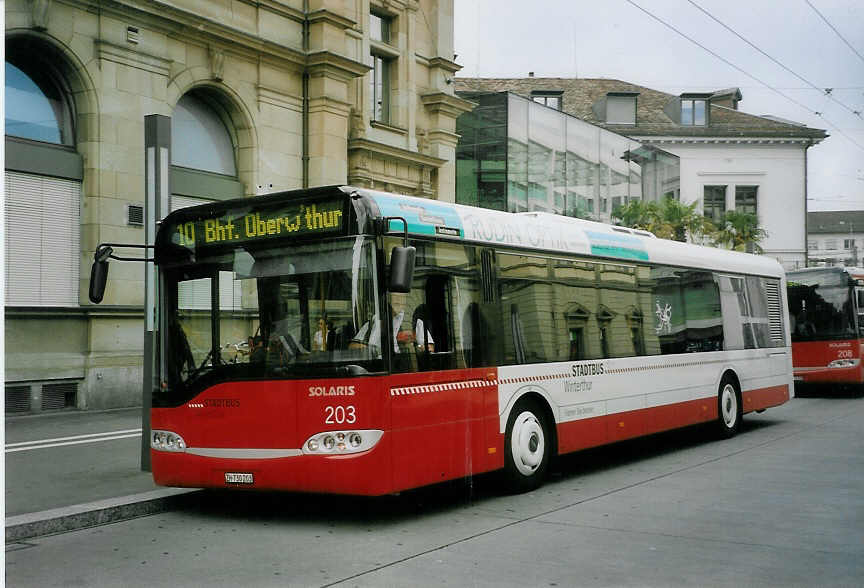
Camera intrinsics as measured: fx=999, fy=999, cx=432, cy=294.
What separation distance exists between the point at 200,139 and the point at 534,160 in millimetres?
20815

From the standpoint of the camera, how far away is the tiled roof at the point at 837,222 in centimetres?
13200

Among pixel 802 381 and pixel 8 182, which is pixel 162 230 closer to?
pixel 8 182

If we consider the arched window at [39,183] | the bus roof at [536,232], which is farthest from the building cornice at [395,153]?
the bus roof at [536,232]

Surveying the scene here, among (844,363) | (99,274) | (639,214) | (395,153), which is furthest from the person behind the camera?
(639,214)

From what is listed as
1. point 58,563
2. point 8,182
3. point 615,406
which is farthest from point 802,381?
point 58,563

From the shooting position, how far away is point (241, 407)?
818 centimetres

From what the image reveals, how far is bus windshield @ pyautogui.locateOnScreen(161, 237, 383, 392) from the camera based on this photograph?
311 inches

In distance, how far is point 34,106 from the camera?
16719mm

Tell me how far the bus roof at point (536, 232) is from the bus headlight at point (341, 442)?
168 centimetres

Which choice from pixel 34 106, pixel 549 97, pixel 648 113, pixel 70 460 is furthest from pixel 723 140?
pixel 70 460

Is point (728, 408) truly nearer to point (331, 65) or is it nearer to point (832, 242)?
point (331, 65)

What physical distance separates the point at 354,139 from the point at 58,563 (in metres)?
17.7

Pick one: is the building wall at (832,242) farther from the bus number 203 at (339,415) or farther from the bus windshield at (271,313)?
the bus number 203 at (339,415)

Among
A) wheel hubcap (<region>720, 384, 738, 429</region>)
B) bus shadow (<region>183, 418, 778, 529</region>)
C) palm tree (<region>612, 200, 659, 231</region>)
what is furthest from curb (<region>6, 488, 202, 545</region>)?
palm tree (<region>612, 200, 659, 231</region>)
